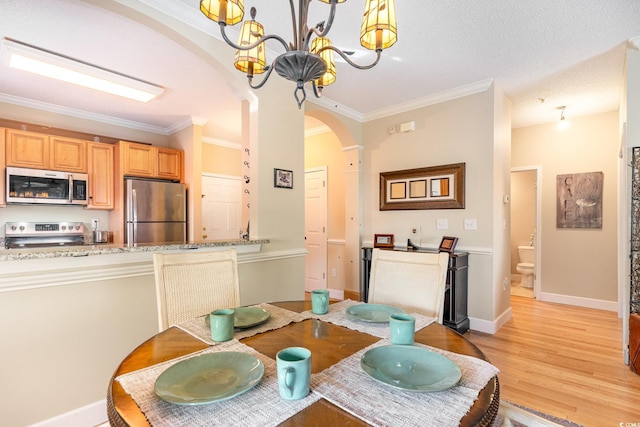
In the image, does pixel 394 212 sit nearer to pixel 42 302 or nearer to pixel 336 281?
pixel 336 281

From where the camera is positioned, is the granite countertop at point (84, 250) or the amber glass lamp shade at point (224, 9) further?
the granite countertop at point (84, 250)

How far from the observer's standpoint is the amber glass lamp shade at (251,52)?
1434 mm

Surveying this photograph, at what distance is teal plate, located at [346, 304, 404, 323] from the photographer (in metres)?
1.25

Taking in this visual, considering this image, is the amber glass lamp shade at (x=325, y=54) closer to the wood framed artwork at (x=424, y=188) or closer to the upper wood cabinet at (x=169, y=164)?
the wood framed artwork at (x=424, y=188)

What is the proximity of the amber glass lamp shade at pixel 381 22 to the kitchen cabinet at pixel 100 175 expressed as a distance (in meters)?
3.81

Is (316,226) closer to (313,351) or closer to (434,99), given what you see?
(434,99)

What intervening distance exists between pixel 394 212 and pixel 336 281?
138 cm

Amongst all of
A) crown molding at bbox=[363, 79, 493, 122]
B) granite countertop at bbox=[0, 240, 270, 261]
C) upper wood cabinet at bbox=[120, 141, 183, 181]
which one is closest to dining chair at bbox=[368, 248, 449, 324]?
granite countertop at bbox=[0, 240, 270, 261]

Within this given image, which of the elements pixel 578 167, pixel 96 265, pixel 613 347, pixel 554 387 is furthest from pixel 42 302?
pixel 578 167

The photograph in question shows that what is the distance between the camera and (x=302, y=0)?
1.28 meters

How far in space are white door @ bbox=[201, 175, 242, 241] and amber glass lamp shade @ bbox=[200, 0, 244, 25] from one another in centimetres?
380

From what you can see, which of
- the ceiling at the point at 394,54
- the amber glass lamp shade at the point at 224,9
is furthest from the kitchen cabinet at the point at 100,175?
the amber glass lamp shade at the point at 224,9

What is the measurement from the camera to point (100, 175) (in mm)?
3809

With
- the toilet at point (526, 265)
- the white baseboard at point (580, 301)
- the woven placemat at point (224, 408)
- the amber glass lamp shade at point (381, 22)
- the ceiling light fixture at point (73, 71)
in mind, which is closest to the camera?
the woven placemat at point (224, 408)
